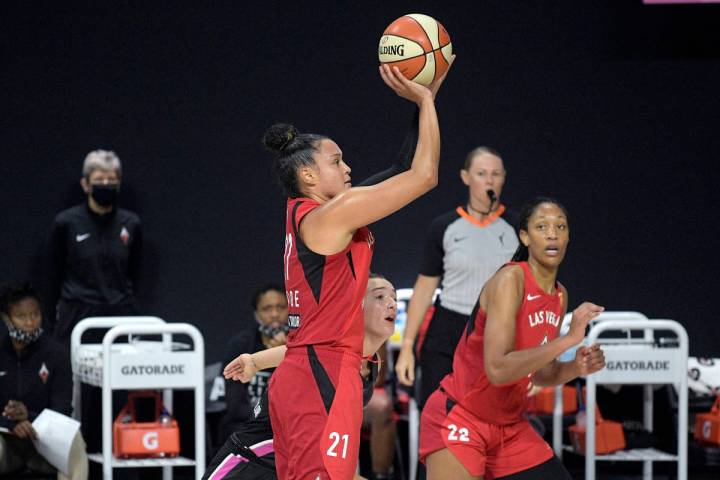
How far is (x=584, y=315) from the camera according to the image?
3.99m

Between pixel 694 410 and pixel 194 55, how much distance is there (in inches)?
156

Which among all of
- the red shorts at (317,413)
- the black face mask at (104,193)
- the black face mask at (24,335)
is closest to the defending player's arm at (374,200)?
the red shorts at (317,413)

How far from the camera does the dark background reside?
7.87 metres

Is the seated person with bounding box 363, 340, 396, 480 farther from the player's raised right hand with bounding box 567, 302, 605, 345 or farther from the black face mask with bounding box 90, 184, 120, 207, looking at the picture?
the player's raised right hand with bounding box 567, 302, 605, 345

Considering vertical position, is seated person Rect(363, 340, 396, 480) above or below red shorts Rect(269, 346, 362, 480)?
below

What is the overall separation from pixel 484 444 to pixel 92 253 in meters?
3.65

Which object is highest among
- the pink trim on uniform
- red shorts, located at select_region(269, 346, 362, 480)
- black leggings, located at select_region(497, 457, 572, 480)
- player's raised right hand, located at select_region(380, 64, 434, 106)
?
player's raised right hand, located at select_region(380, 64, 434, 106)

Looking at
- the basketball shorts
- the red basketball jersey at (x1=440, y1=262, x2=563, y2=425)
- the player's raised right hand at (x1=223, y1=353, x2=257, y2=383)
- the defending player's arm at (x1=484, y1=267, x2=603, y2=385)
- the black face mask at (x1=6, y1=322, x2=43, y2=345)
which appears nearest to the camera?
the defending player's arm at (x1=484, y1=267, x2=603, y2=385)

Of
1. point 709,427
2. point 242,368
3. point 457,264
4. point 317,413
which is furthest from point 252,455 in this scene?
point 709,427

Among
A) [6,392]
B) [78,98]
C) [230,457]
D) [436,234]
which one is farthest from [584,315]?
[78,98]

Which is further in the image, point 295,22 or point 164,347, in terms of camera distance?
point 295,22

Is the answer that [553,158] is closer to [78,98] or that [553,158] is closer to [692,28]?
[692,28]

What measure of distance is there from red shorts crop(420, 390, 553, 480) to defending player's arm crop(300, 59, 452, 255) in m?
1.09

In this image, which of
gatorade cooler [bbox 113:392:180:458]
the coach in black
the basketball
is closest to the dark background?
the coach in black
